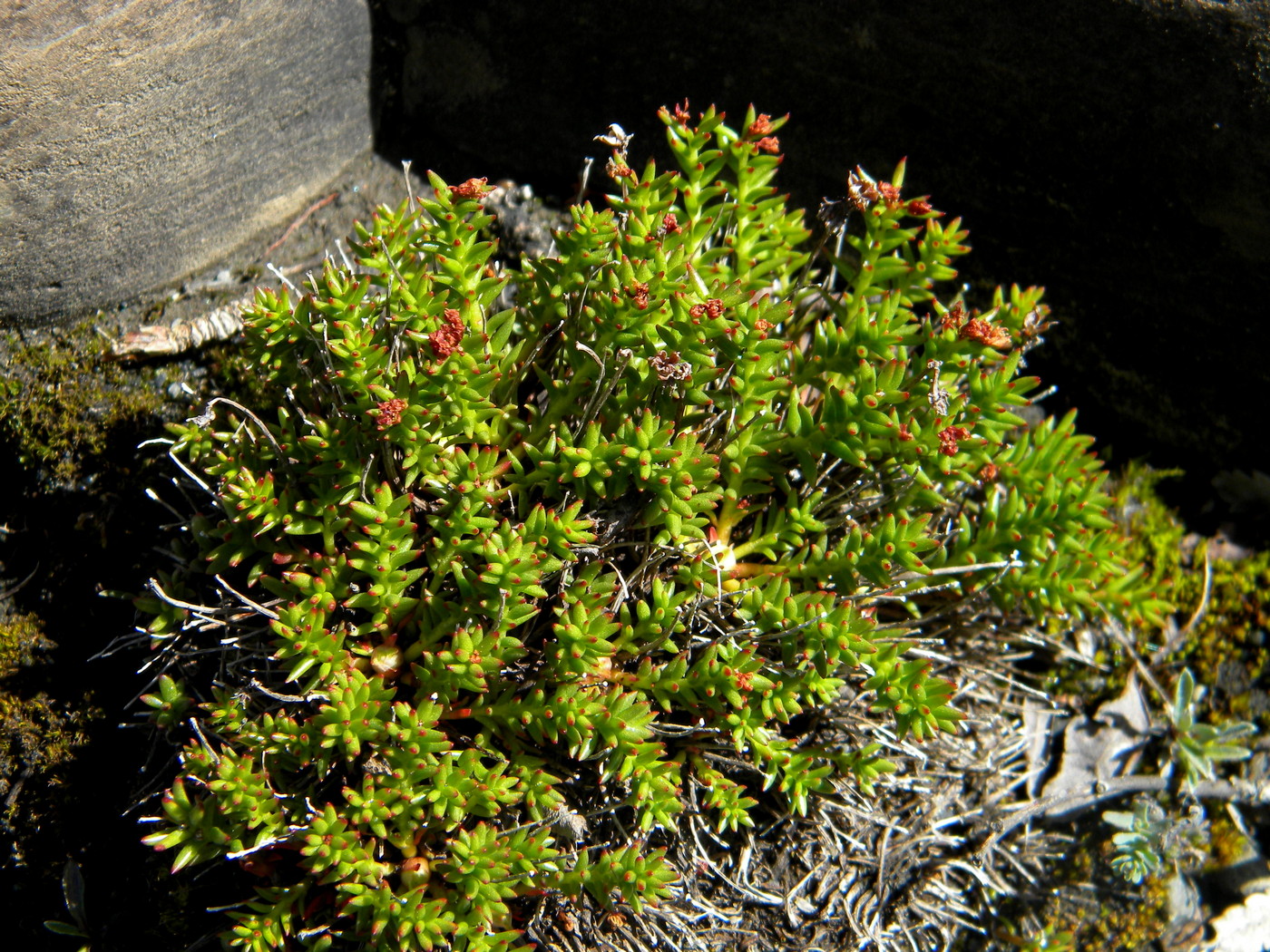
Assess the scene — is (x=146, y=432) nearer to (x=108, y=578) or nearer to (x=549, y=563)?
(x=108, y=578)

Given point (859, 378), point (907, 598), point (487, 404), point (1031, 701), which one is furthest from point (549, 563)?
point (1031, 701)

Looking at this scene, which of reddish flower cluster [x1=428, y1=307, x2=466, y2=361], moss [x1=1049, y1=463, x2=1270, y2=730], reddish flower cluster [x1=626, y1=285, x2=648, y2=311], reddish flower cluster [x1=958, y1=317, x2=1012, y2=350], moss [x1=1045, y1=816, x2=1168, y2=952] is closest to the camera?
reddish flower cluster [x1=428, y1=307, x2=466, y2=361]

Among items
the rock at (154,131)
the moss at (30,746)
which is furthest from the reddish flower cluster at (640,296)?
the moss at (30,746)

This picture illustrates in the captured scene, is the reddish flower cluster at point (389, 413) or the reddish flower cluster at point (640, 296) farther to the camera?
the reddish flower cluster at point (640, 296)

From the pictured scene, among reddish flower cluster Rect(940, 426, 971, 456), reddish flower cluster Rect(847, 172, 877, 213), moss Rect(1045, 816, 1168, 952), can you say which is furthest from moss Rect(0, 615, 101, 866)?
moss Rect(1045, 816, 1168, 952)

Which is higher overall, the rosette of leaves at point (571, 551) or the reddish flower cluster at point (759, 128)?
the reddish flower cluster at point (759, 128)

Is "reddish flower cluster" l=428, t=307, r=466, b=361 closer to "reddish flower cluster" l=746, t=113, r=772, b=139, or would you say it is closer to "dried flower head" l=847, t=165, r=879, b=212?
"reddish flower cluster" l=746, t=113, r=772, b=139

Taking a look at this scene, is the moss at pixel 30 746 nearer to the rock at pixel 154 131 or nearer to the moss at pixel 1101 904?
the rock at pixel 154 131
